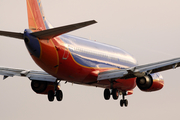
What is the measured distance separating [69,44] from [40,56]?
3.49 m

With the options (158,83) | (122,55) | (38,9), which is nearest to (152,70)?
(158,83)

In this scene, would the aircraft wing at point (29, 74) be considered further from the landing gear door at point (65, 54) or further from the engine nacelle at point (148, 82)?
the engine nacelle at point (148, 82)

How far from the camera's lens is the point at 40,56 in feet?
104

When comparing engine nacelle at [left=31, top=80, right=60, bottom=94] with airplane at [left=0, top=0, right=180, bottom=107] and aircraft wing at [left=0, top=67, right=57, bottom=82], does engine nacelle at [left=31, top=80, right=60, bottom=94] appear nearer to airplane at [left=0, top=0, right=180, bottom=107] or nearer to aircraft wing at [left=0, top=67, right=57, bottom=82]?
airplane at [left=0, top=0, right=180, bottom=107]

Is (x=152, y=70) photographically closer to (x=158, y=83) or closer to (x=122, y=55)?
(x=158, y=83)

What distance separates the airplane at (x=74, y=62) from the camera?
31.1 meters

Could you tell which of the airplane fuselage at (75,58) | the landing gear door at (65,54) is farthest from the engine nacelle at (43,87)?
the landing gear door at (65,54)

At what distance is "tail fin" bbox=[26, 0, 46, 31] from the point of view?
105 ft

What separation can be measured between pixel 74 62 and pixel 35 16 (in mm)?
5094

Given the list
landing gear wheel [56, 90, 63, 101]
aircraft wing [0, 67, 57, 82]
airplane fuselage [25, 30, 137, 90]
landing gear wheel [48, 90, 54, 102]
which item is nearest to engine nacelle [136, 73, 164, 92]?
airplane fuselage [25, 30, 137, 90]

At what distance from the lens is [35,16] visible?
1282 inches

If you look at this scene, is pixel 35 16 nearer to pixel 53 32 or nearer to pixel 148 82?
pixel 53 32

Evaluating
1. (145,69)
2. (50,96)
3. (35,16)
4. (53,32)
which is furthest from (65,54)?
(50,96)

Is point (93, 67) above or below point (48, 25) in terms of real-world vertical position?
below
